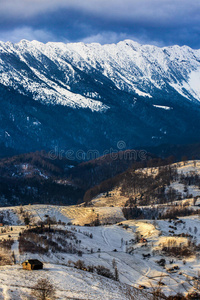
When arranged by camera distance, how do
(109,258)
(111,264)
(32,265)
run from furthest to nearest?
(109,258) → (111,264) → (32,265)

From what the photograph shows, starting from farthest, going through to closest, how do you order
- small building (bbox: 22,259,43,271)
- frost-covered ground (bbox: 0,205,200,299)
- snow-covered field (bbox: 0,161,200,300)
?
1. small building (bbox: 22,259,43,271)
2. snow-covered field (bbox: 0,161,200,300)
3. frost-covered ground (bbox: 0,205,200,299)

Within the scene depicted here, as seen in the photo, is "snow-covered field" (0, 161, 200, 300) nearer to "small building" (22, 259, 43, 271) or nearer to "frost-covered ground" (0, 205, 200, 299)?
"frost-covered ground" (0, 205, 200, 299)

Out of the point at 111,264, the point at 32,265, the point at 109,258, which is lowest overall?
the point at 111,264

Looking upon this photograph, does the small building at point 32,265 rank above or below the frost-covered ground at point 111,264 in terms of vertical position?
above

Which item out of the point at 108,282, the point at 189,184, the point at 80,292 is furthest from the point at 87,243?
the point at 189,184

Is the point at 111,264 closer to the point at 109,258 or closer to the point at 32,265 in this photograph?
→ the point at 109,258

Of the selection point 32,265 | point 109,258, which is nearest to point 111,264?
point 109,258

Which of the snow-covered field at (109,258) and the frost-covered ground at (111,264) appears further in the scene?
the snow-covered field at (109,258)

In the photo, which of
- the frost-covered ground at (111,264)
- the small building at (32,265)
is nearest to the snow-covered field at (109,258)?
the frost-covered ground at (111,264)

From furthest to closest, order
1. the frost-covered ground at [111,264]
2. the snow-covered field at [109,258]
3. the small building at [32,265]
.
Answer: the small building at [32,265], the snow-covered field at [109,258], the frost-covered ground at [111,264]

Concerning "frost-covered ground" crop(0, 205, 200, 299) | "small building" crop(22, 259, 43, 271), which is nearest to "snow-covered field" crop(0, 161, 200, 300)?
"frost-covered ground" crop(0, 205, 200, 299)

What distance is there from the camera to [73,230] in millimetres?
106625

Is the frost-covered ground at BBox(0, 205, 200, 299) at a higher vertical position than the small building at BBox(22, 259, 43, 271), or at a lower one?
lower

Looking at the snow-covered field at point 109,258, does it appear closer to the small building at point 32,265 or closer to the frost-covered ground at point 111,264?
the frost-covered ground at point 111,264
